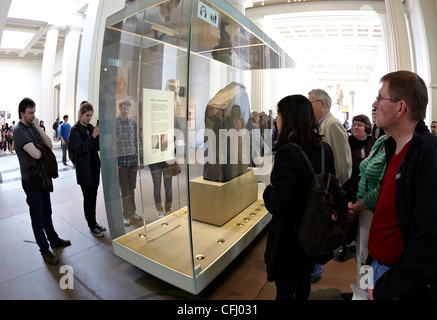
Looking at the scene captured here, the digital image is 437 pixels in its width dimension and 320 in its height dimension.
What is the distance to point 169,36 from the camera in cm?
242

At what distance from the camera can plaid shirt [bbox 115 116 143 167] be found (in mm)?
2740

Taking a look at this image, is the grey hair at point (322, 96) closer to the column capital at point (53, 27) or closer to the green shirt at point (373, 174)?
the green shirt at point (373, 174)

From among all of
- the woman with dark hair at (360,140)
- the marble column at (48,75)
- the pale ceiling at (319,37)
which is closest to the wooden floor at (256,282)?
the woman with dark hair at (360,140)

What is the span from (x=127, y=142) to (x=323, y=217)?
212 cm

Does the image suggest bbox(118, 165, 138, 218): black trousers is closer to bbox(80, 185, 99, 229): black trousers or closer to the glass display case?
the glass display case

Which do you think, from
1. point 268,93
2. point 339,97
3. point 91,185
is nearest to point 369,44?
point 339,97

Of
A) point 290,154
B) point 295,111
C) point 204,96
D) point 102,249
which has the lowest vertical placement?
point 102,249

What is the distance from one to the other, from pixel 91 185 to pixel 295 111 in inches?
120

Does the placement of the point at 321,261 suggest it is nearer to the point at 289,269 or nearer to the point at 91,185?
the point at 289,269

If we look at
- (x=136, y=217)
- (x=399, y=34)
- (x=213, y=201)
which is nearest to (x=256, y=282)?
(x=213, y=201)

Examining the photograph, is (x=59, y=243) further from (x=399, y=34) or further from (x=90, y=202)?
(x=399, y=34)

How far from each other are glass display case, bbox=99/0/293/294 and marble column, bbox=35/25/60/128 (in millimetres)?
17245

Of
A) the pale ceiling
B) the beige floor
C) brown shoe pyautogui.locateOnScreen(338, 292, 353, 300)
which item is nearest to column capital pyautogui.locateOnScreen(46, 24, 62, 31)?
the pale ceiling

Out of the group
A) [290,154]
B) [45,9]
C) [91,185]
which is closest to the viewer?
[290,154]
